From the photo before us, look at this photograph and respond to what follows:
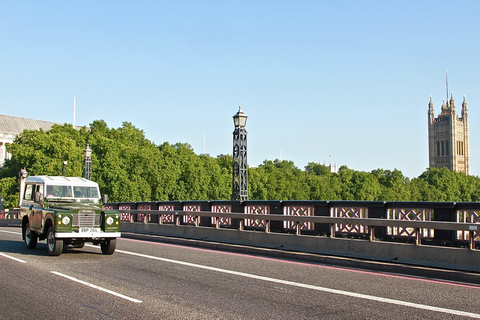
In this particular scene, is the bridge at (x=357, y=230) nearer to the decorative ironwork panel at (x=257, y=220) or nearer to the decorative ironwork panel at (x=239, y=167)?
the decorative ironwork panel at (x=257, y=220)

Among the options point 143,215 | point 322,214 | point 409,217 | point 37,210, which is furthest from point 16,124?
point 409,217

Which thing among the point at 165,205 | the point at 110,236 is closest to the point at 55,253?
the point at 110,236

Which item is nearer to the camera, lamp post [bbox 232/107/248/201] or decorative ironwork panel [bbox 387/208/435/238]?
decorative ironwork panel [bbox 387/208/435/238]

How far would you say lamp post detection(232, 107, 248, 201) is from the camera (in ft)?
72.0

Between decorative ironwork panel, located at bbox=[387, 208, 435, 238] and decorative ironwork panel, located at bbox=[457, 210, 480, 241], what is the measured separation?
733 mm

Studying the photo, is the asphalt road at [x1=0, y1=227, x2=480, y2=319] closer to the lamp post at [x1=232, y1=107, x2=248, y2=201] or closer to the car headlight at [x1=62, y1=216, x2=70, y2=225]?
the car headlight at [x1=62, y1=216, x2=70, y2=225]

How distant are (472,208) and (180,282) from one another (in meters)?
6.95

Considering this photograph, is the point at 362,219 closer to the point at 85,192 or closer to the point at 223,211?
the point at 223,211

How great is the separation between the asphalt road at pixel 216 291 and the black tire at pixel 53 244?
57 centimetres

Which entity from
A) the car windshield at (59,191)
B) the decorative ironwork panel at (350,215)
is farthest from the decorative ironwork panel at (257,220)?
the car windshield at (59,191)

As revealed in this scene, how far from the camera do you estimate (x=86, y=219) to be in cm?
1545

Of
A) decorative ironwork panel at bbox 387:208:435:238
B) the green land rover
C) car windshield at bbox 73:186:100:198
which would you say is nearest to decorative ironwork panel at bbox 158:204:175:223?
the green land rover

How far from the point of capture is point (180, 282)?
35.8 feet

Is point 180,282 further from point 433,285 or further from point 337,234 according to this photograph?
point 337,234
